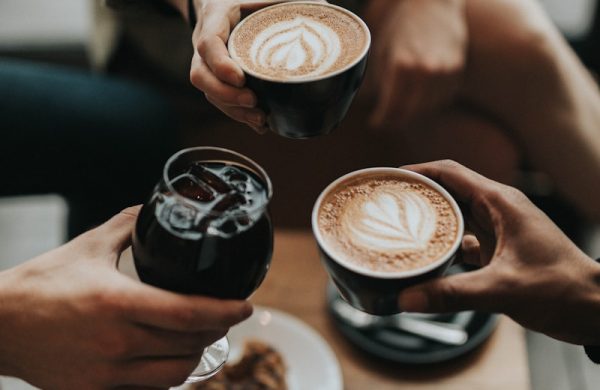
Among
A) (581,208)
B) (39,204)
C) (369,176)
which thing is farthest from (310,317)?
(39,204)

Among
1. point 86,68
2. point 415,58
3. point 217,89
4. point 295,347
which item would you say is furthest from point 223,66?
point 86,68

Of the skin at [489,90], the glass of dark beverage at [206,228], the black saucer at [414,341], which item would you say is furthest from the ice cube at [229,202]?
the black saucer at [414,341]

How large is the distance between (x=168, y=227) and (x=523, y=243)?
0.27 metres

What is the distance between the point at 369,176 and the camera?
614 mm

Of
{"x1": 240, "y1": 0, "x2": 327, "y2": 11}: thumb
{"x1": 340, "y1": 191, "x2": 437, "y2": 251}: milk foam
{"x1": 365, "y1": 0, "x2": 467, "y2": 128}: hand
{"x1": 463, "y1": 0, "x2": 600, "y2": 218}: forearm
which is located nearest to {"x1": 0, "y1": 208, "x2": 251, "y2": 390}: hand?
{"x1": 340, "y1": 191, "x2": 437, "y2": 251}: milk foam

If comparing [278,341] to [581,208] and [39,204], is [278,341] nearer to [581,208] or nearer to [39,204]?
[581,208]

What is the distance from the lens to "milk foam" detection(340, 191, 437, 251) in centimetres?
57

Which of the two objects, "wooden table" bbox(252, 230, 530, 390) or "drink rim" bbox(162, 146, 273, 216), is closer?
"drink rim" bbox(162, 146, 273, 216)

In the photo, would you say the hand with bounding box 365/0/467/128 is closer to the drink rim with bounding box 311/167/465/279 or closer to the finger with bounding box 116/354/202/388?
the drink rim with bounding box 311/167/465/279

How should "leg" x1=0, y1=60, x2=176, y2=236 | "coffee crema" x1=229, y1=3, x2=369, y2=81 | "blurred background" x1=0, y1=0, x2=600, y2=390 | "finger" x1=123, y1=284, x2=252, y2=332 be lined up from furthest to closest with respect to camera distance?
"blurred background" x1=0, y1=0, x2=600, y2=390 → "leg" x1=0, y1=60, x2=176, y2=236 → "coffee crema" x1=229, y1=3, x2=369, y2=81 → "finger" x1=123, y1=284, x2=252, y2=332

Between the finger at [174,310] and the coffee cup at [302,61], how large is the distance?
180 mm

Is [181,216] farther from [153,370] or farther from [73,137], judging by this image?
[73,137]

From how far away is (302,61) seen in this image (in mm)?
623

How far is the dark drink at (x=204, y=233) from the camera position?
0.52m
